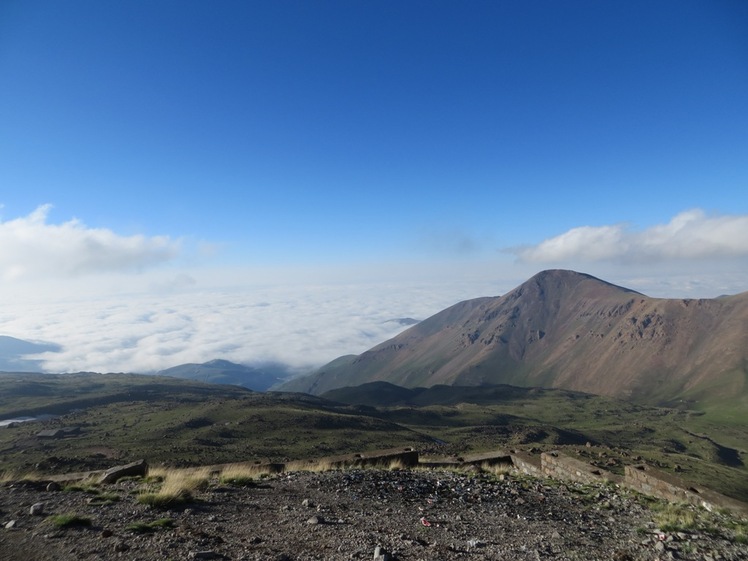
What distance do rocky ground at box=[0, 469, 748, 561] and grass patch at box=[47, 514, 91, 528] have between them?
0.05 m

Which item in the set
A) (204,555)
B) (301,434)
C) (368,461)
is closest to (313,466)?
(368,461)

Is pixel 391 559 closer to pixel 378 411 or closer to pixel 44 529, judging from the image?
pixel 44 529

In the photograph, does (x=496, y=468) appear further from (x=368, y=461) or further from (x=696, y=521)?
(x=696, y=521)

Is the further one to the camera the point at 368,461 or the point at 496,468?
the point at 496,468

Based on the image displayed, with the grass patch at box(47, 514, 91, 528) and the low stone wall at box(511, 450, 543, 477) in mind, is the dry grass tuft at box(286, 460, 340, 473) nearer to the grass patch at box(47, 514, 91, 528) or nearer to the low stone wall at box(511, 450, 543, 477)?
the grass patch at box(47, 514, 91, 528)

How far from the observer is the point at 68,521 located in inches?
327

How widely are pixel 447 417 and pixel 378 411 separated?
76.6 feet

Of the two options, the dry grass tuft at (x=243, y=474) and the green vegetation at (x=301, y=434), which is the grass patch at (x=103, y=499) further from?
the dry grass tuft at (x=243, y=474)

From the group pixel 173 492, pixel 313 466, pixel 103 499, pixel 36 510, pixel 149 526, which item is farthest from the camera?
pixel 313 466

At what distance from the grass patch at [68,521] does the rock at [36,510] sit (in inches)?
34.2

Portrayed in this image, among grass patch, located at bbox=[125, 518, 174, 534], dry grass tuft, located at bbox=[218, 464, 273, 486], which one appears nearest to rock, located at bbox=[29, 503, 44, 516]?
grass patch, located at bbox=[125, 518, 174, 534]

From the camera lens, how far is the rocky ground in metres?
7.59

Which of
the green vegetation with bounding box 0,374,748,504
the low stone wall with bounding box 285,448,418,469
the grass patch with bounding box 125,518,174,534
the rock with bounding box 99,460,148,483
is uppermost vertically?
the grass patch with bounding box 125,518,174,534

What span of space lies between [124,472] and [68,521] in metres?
5.56
